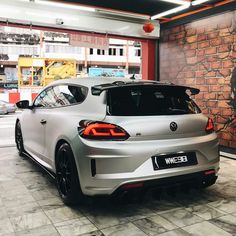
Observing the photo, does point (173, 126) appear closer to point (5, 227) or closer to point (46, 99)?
point (5, 227)

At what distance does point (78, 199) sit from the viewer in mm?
3143

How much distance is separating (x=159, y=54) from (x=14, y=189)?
17.5 feet

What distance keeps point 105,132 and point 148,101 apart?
1.97ft

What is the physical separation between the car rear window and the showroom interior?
31 centimetres

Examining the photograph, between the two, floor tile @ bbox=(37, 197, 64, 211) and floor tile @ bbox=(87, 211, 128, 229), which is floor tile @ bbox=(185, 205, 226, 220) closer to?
floor tile @ bbox=(87, 211, 128, 229)

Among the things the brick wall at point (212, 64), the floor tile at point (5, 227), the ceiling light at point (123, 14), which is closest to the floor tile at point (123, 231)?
the floor tile at point (5, 227)

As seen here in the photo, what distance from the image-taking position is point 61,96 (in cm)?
392

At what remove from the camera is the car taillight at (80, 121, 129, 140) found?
2844mm

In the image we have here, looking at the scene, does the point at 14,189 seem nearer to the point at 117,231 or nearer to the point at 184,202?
the point at 117,231

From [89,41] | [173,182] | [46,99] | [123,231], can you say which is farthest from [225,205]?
[89,41]

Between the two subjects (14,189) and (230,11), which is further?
(230,11)

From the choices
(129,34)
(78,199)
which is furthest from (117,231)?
(129,34)

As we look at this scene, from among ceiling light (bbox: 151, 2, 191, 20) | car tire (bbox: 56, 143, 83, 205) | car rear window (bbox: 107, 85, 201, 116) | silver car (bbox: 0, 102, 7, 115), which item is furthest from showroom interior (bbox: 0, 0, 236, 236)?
silver car (bbox: 0, 102, 7, 115)

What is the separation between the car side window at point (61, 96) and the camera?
348cm
